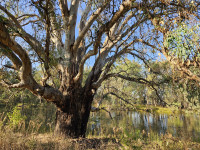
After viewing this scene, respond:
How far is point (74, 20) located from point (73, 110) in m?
3.13

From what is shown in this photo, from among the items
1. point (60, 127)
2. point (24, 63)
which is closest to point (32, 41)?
point (24, 63)

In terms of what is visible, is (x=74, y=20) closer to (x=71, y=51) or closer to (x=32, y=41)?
(x=71, y=51)

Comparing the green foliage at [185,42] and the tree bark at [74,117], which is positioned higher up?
the green foliage at [185,42]

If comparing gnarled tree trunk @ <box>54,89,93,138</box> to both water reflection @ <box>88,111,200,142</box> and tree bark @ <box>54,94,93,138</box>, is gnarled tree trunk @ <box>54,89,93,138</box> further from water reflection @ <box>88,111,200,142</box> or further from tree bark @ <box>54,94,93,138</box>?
water reflection @ <box>88,111,200,142</box>

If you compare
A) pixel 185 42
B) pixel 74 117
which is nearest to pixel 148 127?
pixel 74 117

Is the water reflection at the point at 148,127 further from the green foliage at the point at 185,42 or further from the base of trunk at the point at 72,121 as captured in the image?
the green foliage at the point at 185,42

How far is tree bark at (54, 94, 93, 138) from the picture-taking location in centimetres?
451

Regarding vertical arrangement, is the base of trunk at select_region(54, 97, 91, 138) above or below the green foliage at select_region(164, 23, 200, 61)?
below

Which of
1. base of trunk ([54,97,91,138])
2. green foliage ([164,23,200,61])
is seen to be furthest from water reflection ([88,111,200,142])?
green foliage ([164,23,200,61])

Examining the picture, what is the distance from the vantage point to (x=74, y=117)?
4.64m

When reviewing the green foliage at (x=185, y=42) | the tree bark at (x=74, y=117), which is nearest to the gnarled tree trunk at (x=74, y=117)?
the tree bark at (x=74, y=117)

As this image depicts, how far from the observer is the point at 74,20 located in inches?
199

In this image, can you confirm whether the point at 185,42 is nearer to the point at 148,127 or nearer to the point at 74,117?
the point at 74,117

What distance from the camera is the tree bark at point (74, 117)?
14.8 ft
